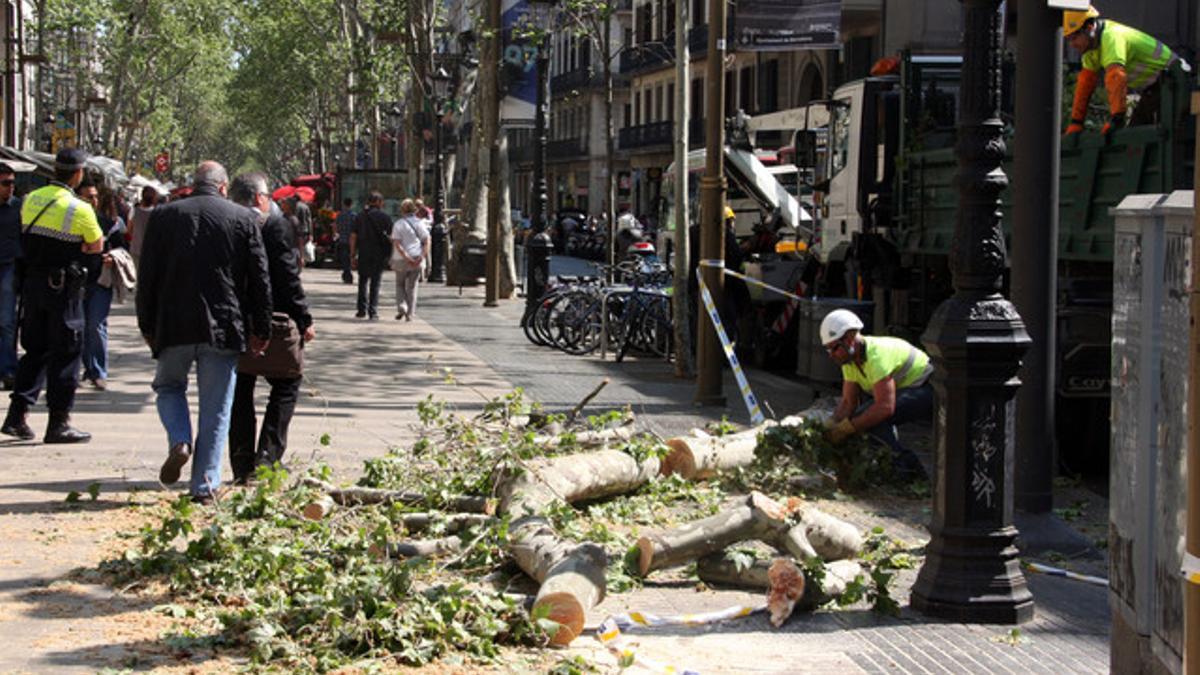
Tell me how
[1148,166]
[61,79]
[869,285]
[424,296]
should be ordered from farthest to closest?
1. [61,79]
2. [424,296]
3. [869,285]
4. [1148,166]

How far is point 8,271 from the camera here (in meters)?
13.3

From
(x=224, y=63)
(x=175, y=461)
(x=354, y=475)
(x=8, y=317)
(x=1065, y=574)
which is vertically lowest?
(x=1065, y=574)

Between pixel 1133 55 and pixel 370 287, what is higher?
pixel 1133 55

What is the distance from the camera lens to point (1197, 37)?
107ft

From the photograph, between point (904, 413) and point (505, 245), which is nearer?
point (904, 413)

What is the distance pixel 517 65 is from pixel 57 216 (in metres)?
17.5

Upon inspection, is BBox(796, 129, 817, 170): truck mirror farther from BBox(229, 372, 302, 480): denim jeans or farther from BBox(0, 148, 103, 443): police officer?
BBox(229, 372, 302, 480): denim jeans

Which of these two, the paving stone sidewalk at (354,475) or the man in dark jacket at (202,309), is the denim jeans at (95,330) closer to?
the paving stone sidewalk at (354,475)

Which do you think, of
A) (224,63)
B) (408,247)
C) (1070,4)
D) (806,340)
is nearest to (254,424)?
(1070,4)

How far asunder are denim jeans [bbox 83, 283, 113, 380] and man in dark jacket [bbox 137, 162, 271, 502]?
4791 mm

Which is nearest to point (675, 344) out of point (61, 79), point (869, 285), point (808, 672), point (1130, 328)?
point (869, 285)

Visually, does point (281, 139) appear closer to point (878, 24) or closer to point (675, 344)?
point (878, 24)

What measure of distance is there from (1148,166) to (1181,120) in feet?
1.35

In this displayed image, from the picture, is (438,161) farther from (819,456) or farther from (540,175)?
(819,456)
